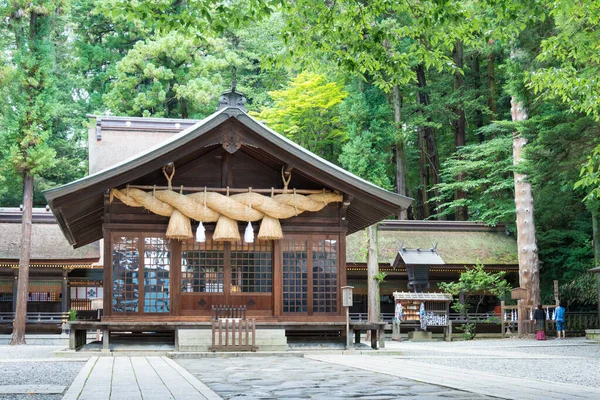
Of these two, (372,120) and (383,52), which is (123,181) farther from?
(372,120)

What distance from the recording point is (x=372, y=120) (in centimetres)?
3894

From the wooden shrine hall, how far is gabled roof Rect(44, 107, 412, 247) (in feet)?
0.09

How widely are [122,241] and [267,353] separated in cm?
443

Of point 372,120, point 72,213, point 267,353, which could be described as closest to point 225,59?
point 372,120

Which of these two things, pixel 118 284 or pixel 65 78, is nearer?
pixel 118 284

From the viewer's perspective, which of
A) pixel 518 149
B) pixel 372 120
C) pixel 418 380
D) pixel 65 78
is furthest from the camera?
pixel 65 78

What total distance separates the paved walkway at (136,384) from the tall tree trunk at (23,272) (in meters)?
15.2

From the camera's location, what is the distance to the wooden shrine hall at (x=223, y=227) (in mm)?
17719

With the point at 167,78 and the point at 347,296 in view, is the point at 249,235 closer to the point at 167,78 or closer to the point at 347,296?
the point at 347,296

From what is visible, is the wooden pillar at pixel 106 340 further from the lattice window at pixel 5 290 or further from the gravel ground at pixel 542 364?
the lattice window at pixel 5 290

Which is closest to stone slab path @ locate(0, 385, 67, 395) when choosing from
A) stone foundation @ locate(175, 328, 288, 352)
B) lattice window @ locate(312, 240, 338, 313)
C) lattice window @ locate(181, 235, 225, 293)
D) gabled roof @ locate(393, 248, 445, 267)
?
stone foundation @ locate(175, 328, 288, 352)

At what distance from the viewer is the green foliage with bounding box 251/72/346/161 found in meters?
39.7

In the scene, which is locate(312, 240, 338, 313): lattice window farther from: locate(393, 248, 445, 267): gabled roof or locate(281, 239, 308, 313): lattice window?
locate(393, 248, 445, 267): gabled roof

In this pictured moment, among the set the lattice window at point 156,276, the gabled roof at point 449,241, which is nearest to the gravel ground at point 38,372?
the lattice window at point 156,276
